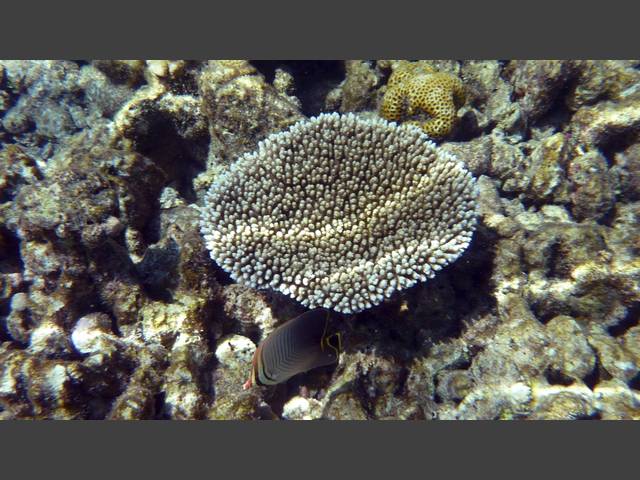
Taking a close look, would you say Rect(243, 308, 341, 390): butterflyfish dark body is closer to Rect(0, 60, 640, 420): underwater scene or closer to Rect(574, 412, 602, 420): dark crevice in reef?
Rect(0, 60, 640, 420): underwater scene

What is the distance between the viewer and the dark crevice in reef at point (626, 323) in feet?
11.5

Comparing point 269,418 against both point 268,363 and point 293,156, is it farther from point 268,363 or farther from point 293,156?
point 293,156

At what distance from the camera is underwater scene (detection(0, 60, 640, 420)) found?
3.07 meters

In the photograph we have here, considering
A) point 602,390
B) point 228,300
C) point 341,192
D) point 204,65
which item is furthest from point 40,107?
point 602,390

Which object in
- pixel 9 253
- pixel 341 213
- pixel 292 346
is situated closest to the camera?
pixel 292 346

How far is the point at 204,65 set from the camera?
15.9 feet

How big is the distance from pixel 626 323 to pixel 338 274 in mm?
2827

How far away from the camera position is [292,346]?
2.63 meters

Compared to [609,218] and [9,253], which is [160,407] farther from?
[609,218]

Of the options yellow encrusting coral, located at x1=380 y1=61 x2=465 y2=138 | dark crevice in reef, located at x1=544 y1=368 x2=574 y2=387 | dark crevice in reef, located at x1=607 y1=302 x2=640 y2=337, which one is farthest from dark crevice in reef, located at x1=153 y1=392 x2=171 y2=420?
dark crevice in reef, located at x1=607 y1=302 x2=640 y2=337

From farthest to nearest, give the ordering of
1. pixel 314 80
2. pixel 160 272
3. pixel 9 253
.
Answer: pixel 314 80 → pixel 9 253 → pixel 160 272

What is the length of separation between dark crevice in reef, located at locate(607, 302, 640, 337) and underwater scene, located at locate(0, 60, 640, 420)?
0.12 ft

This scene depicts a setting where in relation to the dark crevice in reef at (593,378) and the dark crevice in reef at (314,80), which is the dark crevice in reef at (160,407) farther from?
the dark crevice in reef at (314,80)

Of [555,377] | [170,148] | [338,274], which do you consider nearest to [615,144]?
[555,377]
